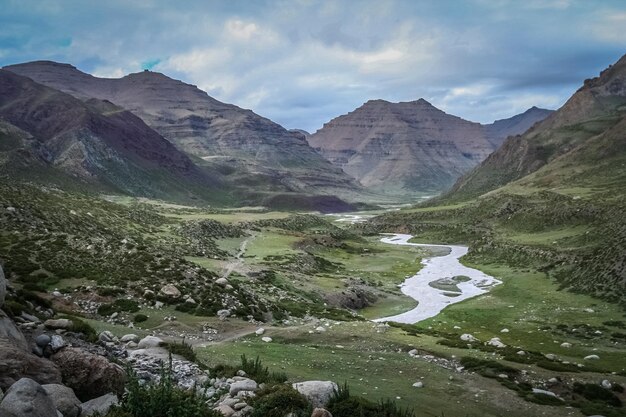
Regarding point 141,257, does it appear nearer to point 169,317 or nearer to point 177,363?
point 169,317

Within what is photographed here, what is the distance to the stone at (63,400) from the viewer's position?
14.5 metres

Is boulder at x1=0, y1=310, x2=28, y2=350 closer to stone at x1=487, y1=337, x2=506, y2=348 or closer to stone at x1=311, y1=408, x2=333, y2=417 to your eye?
stone at x1=311, y1=408, x2=333, y2=417

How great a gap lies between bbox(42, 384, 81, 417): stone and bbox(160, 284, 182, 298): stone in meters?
29.7

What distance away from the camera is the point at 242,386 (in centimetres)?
2127

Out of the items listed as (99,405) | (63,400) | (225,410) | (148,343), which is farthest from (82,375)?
(148,343)

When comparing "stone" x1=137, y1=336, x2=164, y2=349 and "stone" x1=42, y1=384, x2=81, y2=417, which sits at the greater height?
"stone" x1=42, y1=384, x2=81, y2=417

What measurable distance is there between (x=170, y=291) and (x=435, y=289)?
63.4 m

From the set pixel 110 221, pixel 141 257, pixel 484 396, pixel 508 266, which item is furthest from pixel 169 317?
pixel 508 266

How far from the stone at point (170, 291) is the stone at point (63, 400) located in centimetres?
2971

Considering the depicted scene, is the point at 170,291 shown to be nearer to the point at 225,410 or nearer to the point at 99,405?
the point at 225,410

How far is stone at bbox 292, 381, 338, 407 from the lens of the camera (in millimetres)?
21125

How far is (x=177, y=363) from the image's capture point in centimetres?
2386

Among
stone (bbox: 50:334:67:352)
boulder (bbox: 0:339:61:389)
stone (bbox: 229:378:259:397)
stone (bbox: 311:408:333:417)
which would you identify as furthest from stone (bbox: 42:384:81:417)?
stone (bbox: 311:408:333:417)

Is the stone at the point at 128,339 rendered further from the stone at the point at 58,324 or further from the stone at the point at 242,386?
the stone at the point at 242,386
